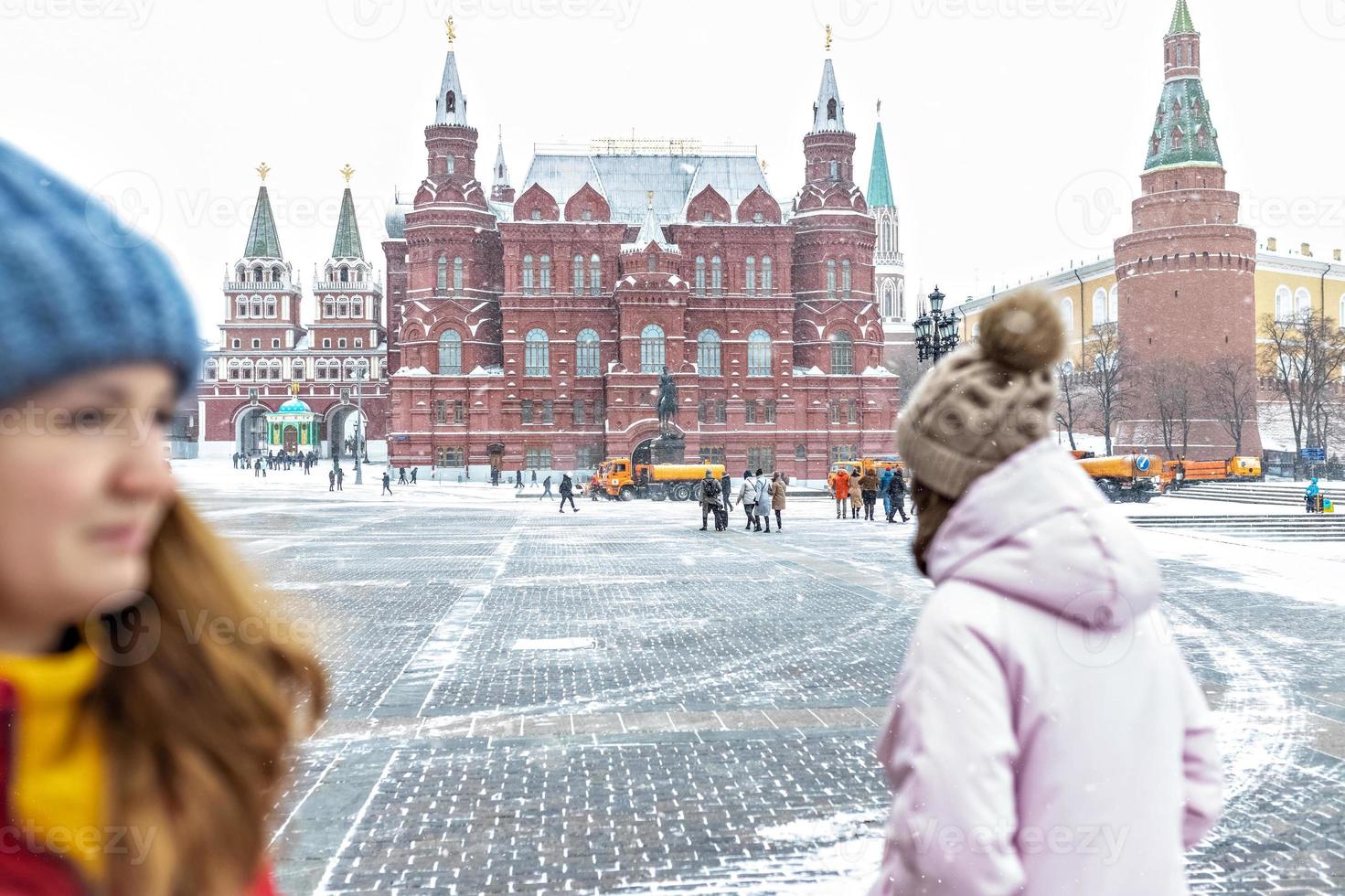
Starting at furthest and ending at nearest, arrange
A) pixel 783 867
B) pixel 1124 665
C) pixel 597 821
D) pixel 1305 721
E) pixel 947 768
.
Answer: pixel 1305 721 → pixel 597 821 → pixel 783 867 → pixel 1124 665 → pixel 947 768

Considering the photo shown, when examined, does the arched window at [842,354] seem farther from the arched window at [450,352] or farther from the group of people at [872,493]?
the group of people at [872,493]

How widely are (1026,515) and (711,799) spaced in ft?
13.9

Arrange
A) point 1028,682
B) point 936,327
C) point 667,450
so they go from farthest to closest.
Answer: point 667,450
point 936,327
point 1028,682

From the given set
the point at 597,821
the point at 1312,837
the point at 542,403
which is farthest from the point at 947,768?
the point at 542,403

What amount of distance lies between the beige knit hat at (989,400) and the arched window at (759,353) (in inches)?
2294

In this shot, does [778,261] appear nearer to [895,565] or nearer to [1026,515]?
[895,565]

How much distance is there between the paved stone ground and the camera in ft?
16.4

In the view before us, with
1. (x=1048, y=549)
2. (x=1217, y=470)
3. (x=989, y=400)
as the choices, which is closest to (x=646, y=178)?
(x=1217, y=470)

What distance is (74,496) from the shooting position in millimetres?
989

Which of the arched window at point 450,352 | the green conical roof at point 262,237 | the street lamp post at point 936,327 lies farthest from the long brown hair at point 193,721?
the green conical roof at point 262,237

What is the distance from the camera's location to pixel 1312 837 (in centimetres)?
522

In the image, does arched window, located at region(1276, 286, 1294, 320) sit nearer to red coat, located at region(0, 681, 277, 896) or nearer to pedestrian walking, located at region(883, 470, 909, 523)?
pedestrian walking, located at region(883, 470, 909, 523)

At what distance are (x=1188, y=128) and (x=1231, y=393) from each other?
52.1 ft

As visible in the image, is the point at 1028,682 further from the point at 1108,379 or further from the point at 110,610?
the point at 1108,379
